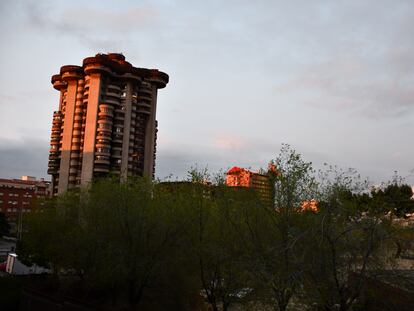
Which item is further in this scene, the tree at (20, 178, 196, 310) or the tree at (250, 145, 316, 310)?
the tree at (20, 178, 196, 310)

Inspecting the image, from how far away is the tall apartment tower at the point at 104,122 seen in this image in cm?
9700

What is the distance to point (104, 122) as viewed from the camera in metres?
97.1

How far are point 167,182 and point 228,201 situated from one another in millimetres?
10711

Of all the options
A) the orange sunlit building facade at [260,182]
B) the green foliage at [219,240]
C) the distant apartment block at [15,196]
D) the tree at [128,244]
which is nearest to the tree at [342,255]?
the green foliage at [219,240]

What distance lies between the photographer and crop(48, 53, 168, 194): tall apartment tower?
97000 millimetres

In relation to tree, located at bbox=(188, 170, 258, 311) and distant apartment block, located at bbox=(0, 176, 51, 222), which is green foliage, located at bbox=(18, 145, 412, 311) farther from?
distant apartment block, located at bbox=(0, 176, 51, 222)

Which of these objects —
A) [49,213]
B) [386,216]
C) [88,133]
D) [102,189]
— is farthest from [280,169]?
[88,133]

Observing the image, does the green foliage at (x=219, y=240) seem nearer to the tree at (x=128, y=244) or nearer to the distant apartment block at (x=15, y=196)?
the tree at (x=128, y=244)

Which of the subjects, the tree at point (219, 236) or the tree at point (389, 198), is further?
the tree at point (219, 236)

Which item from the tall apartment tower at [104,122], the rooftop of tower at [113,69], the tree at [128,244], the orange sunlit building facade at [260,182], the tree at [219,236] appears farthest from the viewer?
the rooftop of tower at [113,69]

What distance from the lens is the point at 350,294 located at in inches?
565

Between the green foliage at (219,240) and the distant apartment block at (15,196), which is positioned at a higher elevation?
the distant apartment block at (15,196)

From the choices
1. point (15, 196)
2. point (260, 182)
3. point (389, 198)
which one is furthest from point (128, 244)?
point (15, 196)

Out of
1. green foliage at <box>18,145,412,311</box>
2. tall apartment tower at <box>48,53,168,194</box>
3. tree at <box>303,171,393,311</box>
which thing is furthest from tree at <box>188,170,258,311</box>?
tall apartment tower at <box>48,53,168,194</box>
